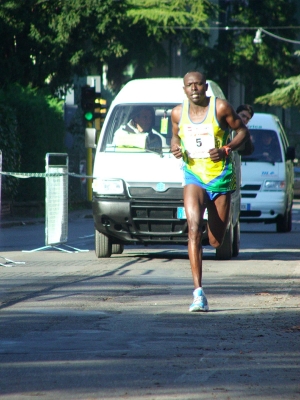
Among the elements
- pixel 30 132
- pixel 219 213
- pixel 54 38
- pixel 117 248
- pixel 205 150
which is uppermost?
pixel 54 38

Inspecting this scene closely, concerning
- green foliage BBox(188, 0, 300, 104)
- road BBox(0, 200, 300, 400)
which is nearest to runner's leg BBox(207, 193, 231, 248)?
road BBox(0, 200, 300, 400)

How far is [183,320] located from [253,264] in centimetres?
505

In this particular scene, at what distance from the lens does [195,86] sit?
829cm

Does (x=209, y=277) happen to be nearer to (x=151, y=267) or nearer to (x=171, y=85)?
(x=151, y=267)

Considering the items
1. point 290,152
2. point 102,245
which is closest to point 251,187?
point 290,152

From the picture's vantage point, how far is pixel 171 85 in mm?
13469

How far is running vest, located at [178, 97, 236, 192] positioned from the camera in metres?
8.32

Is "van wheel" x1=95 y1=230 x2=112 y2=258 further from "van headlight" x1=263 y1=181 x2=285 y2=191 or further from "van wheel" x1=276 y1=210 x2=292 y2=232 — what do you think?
"van wheel" x1=276 y1=210 x2=292 y2=232

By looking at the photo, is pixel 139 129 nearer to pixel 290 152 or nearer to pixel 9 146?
pixel 290 152

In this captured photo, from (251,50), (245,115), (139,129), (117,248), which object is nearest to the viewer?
(139,129)

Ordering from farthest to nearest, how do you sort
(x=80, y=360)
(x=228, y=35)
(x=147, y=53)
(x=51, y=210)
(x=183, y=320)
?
(x=228, y=35), (x=147, y=53), (x=51, y=210), (x=183, y=320), (x=80, y=360)

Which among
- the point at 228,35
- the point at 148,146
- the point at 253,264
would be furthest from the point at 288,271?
the point at 228,35

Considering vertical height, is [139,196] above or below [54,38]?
below

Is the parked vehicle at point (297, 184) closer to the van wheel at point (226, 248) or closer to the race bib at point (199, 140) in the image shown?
the van wheel at point (226, 248)
